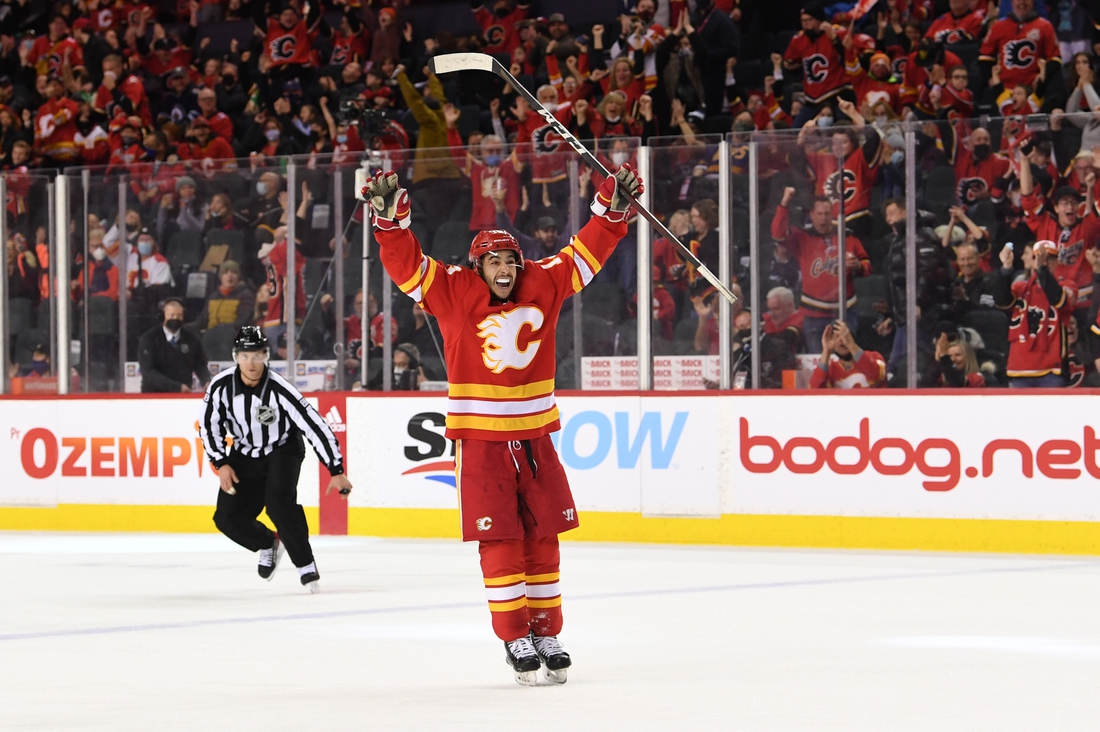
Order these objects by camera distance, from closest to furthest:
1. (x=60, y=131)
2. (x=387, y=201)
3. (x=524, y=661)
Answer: (x=524, y=661) → (x=387, y=201) → (x=60, y=131)

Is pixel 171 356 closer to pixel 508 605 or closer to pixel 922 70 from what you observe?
pixel 922 70

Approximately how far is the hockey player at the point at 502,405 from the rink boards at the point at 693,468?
213 inches

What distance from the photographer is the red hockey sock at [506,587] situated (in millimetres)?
6098

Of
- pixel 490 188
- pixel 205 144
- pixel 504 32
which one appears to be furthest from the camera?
pixel 504 32

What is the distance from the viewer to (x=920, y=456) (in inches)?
443

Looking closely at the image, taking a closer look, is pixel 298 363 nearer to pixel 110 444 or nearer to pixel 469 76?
pixel 110 444

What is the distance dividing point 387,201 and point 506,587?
1.40 m

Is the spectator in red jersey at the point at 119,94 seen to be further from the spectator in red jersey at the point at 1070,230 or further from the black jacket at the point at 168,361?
the spectator in red jersey at the point at 1070,230

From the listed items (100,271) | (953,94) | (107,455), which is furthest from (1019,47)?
(107,455)

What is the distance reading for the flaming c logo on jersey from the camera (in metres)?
6.26

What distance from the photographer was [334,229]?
12.8 meters

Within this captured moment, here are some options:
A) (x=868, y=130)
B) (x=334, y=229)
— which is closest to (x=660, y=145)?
(x=868, y=130)

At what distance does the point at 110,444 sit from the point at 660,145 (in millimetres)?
4955

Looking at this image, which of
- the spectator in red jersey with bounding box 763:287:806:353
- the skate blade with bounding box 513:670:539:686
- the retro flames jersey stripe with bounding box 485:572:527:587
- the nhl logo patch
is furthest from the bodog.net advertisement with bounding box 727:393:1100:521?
the skate blade with bounding box 513:670:539:686
